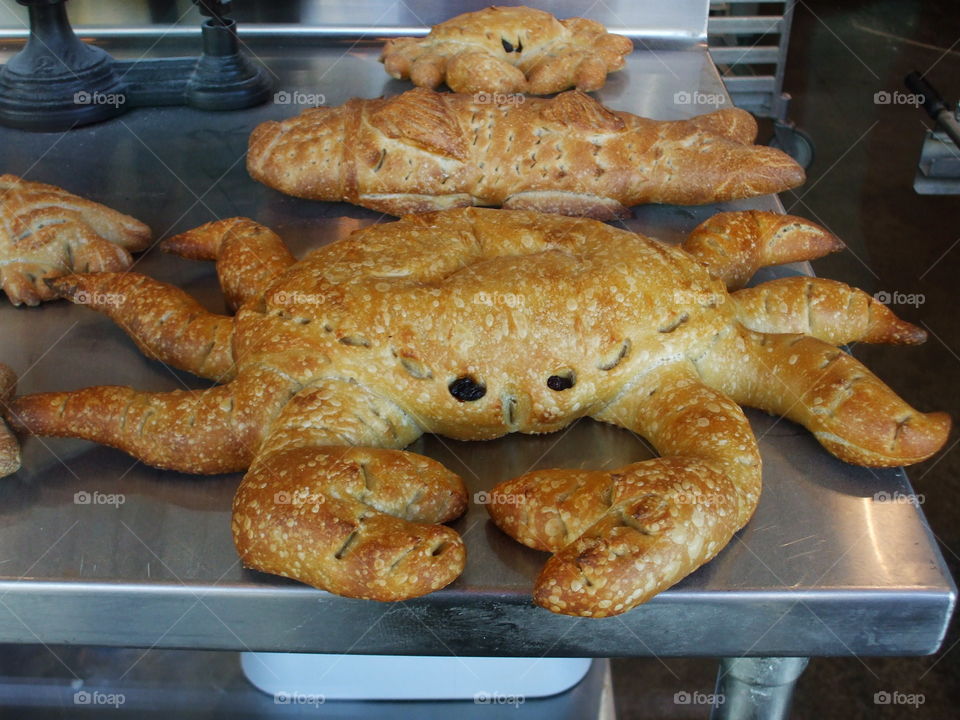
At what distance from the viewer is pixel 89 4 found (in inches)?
132

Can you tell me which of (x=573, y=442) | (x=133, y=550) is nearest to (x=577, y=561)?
(x=573, y=442)

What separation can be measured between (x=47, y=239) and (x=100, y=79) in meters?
0.91

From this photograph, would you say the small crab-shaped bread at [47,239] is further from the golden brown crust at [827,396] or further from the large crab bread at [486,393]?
the golden brown crust at [827,396]

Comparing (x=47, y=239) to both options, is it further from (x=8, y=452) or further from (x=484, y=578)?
(x=484, y=578)

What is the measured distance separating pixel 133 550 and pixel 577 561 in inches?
27.9

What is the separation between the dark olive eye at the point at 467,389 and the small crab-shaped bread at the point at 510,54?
138 cm

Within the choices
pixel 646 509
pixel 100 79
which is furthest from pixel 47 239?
pixel 646 509

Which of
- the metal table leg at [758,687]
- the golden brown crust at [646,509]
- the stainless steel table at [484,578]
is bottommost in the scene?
the metal table leg at [758,687]

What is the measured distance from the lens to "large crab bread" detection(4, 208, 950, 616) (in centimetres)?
143

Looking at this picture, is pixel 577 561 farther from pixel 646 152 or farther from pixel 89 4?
pixel 89 4

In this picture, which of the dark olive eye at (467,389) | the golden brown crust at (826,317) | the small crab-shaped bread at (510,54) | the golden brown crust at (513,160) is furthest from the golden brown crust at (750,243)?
the small crab-shaped bread at (510,54)

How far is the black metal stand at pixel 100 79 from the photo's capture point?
276cm

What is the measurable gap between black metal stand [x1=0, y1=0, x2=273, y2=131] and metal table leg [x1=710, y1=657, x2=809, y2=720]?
6.81 feet

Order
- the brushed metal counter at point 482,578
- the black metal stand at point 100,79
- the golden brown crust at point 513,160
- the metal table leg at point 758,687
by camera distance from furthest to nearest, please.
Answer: the black metal stand at point 100,79
the golden brown crust at point 513,160
the metal table leg at point 758,687
the brushed metal counter at point 482,578
